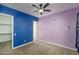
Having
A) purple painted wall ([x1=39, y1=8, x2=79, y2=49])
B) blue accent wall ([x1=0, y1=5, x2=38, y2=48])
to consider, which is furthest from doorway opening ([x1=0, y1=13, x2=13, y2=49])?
purple painted wall ([x1=39, y1=8, x2=79, y2=49])

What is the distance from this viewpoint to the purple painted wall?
1536mm

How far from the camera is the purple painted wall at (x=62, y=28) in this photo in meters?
1.54

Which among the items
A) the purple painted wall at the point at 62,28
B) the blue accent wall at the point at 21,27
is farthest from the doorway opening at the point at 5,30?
the purple painted wall at the point at 62,28

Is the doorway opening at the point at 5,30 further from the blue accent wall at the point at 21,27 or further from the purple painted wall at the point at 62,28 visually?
the purple painted wall at the point at 62,28

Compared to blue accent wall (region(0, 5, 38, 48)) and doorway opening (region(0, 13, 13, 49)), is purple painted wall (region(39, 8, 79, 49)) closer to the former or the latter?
blue accent wall (region(0, 5, 38, 48))

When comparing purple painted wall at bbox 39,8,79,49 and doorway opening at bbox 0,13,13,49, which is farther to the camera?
doorway opening at bbox 0,13,13,49

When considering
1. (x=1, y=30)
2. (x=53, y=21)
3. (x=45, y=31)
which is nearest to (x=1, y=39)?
(x=1, y=30)

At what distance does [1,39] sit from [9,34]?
62cm

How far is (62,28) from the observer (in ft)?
6.31

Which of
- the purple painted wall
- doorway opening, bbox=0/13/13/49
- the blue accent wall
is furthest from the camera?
doorway opening, bbox=0/13/13/49

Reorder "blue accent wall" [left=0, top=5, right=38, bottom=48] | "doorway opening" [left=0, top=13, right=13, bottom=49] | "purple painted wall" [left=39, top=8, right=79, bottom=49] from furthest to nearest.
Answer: "doorway opening" [left=0, top=13, right=13, bottom=49] → "blue accent wall" [left=0, top=5, right=38, bottom=48] → "purple painted wall" [left=39, top=8, right=79, bottom=49]

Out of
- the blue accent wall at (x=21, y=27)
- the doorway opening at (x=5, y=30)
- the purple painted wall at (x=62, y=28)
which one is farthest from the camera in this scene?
the doorway opening at (x=5, y=30)

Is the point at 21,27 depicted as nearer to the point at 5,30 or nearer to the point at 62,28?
the point at 5,30

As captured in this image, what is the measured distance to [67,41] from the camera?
174cm
